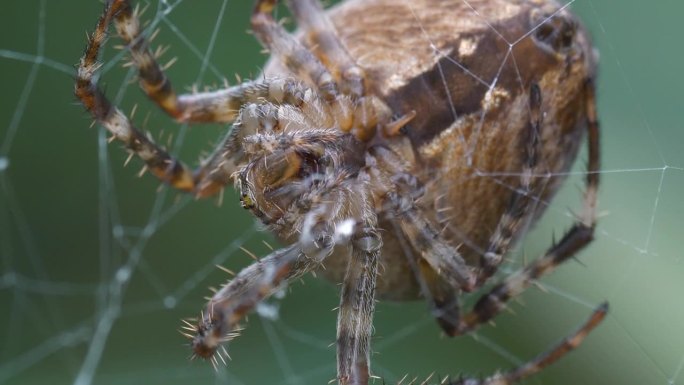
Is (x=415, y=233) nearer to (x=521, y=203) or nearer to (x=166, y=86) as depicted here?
(x=521, y=203)

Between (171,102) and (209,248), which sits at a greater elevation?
(209,248)

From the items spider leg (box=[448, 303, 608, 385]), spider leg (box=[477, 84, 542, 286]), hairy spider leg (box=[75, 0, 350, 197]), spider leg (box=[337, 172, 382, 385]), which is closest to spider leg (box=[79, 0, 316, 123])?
hairy spider leg (box=[75, 0, 350, 197])

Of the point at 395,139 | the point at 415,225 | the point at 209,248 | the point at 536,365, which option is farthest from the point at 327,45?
the point at 209,248

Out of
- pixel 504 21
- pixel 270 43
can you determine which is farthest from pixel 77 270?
pixel 504 21

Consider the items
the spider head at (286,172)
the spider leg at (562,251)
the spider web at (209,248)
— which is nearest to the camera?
the spider head at (286,172)

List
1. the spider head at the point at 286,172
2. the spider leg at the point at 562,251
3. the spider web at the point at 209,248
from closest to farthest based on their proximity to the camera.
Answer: the spider head at the point at 286,172 < the spider leg at the point at 562,251 < the spider web at the point at 209,248

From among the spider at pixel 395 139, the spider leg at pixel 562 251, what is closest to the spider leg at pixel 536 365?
the spider at pixel 395 139

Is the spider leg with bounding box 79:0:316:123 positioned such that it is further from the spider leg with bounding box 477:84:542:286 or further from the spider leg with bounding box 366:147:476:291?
the spider leg with bounding box 477:84:542:286

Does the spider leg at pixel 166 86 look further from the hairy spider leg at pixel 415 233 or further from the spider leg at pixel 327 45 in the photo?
the hairy spider leg at pixel 415 233
